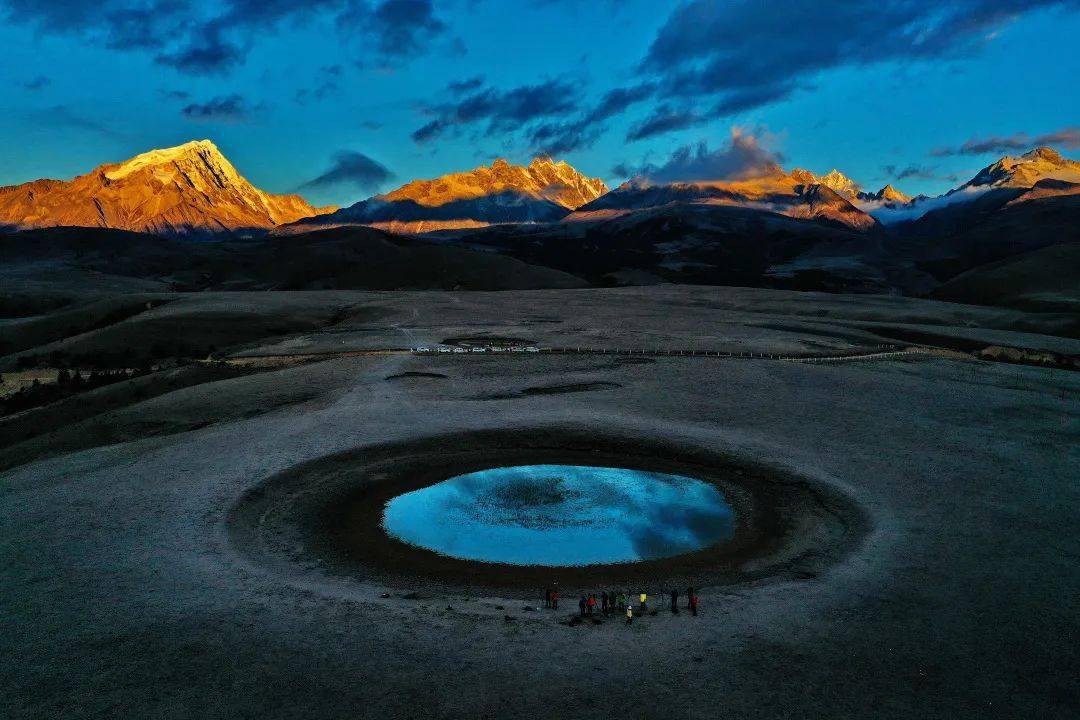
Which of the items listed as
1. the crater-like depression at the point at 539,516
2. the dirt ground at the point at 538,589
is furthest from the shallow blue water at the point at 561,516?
the dirt ground at the point at 538,589

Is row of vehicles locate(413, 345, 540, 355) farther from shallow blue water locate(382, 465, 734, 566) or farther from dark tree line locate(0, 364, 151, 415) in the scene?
shallow blue water locate(382, 465, 734, 566)

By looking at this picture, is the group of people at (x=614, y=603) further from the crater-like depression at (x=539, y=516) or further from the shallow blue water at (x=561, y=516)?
the shallow blue water at (x=561, y=516)

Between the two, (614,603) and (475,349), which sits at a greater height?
(475,349)

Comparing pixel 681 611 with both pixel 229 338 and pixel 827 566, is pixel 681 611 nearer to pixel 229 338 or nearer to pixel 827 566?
pixel 827 566

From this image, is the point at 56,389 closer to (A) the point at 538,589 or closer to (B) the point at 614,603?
(A) the point at 538,589

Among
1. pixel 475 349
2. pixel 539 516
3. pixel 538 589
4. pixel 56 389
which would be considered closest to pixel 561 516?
pixel 539 516

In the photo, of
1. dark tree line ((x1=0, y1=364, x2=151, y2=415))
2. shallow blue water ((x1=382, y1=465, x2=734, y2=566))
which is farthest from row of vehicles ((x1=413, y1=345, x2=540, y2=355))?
shallow blue water ((x1=382, y1=465, x2=734, y2=566))

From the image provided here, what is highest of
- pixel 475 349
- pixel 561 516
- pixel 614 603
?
pixel 475 349
